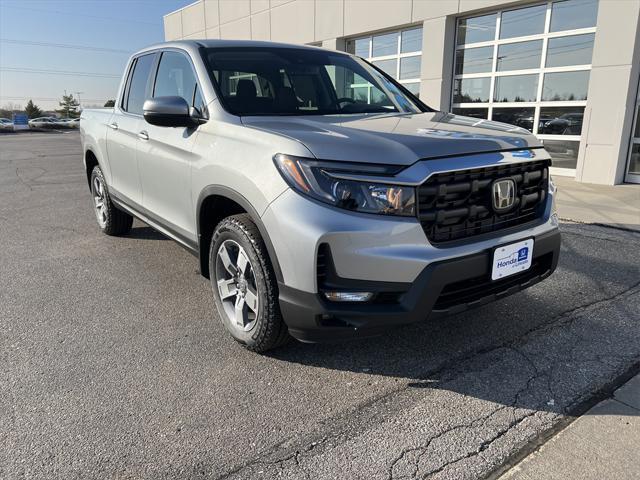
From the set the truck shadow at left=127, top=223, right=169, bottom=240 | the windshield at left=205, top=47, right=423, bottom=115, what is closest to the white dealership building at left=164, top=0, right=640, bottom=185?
the windshield at left=205, top=47, right=423, bottom=115

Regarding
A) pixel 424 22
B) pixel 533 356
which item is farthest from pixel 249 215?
pixel 424 22

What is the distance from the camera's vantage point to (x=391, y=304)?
2.42 meters

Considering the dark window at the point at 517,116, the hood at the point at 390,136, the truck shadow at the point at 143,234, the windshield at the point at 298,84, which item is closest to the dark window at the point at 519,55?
the dark window at the point at 517,116

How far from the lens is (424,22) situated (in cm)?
1204

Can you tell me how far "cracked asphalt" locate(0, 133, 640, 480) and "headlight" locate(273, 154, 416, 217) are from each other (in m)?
1.00

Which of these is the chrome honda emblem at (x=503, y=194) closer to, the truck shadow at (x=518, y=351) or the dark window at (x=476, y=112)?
the truck shadow at (x=518, y=351)

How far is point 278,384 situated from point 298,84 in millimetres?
2164

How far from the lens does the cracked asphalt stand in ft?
7.11

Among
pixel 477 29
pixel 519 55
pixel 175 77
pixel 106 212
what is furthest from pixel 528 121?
pixel 175 77

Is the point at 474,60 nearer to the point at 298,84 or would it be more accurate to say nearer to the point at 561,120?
the point at 561,120

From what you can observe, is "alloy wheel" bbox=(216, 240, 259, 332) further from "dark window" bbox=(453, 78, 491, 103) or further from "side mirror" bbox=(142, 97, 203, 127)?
"dark window" bbox=(453, 78, 491, 103)

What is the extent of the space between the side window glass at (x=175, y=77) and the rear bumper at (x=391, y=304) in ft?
6.05

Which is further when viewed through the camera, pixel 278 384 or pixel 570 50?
pixel 570 50

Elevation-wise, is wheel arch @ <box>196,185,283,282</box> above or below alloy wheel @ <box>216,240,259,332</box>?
above
